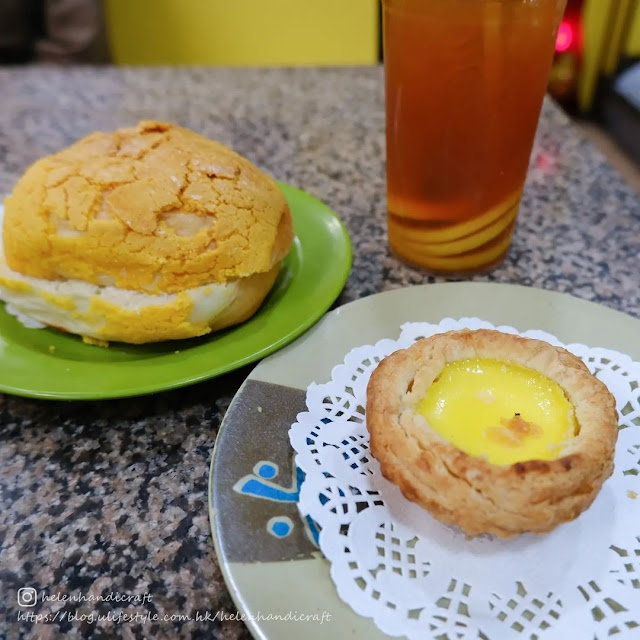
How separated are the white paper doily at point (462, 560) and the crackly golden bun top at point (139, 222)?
237 mm

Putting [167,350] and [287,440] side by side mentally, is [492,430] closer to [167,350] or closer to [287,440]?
[287,440]

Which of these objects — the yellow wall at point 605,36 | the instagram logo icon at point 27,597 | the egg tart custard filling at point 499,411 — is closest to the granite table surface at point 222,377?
the instagram logo icon at point 27,597

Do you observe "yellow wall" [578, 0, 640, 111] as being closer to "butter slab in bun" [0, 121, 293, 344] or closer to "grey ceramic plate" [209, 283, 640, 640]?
"grey ceramic plate" [209, 283, 640, 640]

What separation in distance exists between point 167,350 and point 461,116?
46 centimetres

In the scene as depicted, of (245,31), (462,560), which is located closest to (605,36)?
(245,31)

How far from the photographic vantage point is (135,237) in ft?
2.20

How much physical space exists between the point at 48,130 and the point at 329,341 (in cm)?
103

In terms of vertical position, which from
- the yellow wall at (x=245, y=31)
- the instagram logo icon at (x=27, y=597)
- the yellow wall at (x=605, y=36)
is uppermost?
the instagram logo icon at (x=27, y=597)

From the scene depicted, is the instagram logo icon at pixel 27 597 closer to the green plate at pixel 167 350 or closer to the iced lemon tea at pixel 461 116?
the green plate at pixel 167 350

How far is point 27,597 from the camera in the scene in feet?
1.64

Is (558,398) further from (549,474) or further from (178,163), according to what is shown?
(178,163)

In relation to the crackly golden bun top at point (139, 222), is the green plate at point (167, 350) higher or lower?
lower

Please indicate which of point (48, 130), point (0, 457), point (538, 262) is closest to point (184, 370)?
point (0, 457)

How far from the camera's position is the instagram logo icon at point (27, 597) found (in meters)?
0.50
